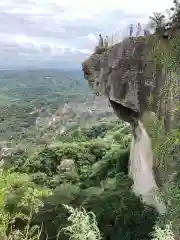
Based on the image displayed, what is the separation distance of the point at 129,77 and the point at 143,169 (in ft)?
8.13

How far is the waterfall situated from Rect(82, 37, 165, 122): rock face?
54 cm

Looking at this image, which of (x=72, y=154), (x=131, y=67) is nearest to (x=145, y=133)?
(x=131, y=67)

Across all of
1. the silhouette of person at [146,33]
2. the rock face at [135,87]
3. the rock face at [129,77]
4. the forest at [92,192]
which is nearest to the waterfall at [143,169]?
the rock face at [135,87]

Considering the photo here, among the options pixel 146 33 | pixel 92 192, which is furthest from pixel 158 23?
pixel 92 192

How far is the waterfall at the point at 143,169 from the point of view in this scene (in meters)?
12.2

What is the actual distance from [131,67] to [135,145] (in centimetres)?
257

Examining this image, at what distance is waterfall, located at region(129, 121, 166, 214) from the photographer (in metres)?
12.2

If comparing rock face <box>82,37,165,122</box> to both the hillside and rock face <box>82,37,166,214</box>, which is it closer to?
rock face <box>82,37,166,214</box>

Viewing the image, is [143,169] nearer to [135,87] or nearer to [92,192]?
[92,192]

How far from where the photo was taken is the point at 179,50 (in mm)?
8875

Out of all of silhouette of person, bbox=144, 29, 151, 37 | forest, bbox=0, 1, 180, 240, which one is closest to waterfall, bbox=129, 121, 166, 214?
forest, bbox=0, 1, 180, 240

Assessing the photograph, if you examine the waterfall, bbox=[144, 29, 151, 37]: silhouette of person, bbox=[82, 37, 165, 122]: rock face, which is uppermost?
bbox=[144, 29, 151, 37]: silhouette of person

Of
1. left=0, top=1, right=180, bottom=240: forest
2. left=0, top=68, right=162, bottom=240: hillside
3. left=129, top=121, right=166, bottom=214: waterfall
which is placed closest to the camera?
left=0, top=1, right=180, bottom=240: forest

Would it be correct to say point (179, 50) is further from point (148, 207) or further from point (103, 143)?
point (103, 143)
